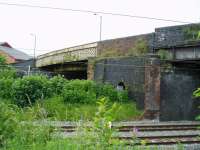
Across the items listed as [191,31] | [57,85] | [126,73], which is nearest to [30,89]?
[57,85]

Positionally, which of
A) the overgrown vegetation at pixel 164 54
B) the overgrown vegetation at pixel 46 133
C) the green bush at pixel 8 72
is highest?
the overgrown vegetation at pixel 164 54

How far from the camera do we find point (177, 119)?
25.9m

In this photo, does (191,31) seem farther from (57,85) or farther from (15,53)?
(15,53)

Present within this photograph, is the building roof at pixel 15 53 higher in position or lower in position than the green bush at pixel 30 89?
higher

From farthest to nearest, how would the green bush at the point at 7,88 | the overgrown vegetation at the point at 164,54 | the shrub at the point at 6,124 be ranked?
the overgrown vegetation at the point at 164,54 < the green bush at the point at 7,88 < the shrub at the point at 6,124

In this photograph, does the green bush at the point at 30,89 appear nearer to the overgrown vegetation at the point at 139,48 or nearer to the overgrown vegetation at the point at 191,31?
the overgrown vegetation at the point at 139,48

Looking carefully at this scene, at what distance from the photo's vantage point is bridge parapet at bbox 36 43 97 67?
35625mm

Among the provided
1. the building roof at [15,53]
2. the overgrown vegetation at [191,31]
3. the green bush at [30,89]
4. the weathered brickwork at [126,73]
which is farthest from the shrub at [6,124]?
the building roof at [15,53]

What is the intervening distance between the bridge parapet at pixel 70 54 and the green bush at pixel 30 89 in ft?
31.7

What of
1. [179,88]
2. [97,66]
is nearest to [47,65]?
[97,66]

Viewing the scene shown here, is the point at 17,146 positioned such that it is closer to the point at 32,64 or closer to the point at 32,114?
the point at 32,114

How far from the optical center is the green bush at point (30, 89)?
2437cm

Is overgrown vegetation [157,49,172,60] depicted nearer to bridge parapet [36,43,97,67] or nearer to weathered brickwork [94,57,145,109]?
weathered brickwork [94,57,145,109]

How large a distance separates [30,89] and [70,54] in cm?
1481
